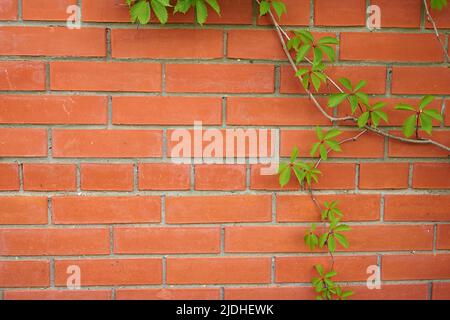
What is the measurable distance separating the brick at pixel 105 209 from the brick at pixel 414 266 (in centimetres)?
75

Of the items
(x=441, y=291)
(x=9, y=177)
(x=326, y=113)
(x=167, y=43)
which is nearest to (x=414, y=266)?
(x=441, y=291)

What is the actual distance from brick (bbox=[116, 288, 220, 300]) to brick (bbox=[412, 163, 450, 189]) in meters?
0.72

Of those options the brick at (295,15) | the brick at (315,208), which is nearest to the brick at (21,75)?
the brick at (295,15)

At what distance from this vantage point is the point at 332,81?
147 cm

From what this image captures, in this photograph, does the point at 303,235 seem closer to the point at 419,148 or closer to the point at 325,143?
the point at 325,143

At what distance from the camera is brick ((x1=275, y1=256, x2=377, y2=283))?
1.56 meters

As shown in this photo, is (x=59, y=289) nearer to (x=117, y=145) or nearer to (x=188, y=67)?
(x=117, y=145)

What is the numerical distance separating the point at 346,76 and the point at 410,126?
9.4 inches

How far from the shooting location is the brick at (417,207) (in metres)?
1.55

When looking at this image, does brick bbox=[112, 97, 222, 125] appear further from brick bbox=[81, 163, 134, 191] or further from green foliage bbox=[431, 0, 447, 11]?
green foliage bbox=[431, 0, 447, 11]

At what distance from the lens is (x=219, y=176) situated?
4.93 feet

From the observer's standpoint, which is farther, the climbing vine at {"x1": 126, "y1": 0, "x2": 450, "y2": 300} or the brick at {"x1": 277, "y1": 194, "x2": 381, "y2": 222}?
the brick at {"x1": 277, "y1": 194, "x2": 381, "y2": 222}

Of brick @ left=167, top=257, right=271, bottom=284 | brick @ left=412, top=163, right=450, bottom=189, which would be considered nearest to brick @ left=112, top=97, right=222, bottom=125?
brick @ left=167, top=257, right=271, bottom=284
